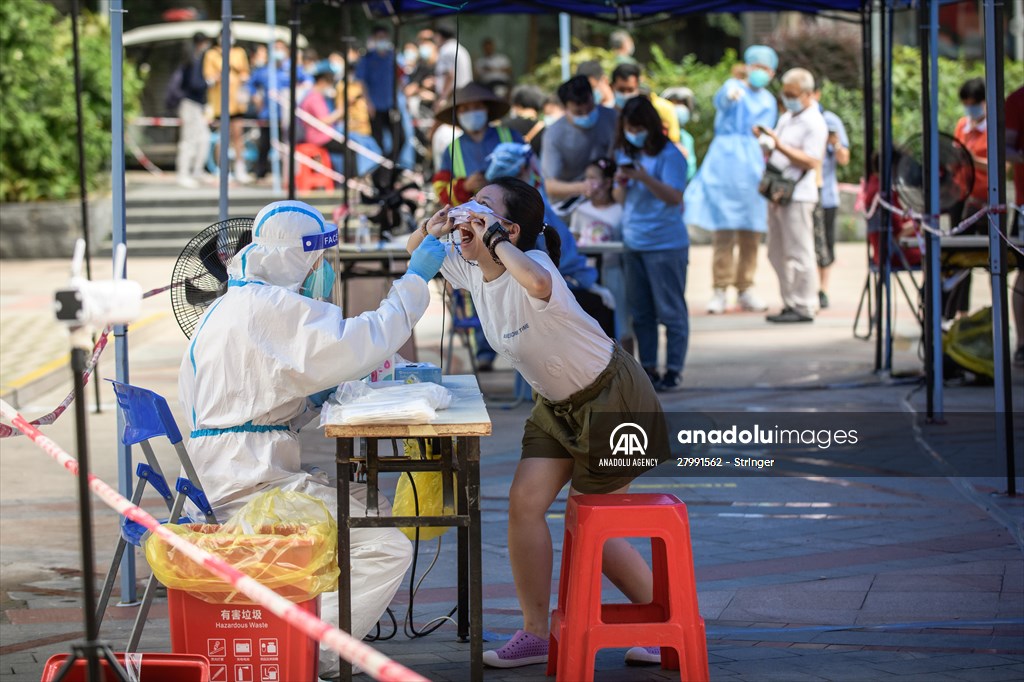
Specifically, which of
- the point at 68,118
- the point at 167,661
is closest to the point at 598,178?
the point at 167,661

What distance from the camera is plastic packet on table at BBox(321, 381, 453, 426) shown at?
13.0 feet

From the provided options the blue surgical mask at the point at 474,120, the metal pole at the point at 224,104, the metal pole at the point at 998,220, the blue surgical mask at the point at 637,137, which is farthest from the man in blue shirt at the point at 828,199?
the metal pole at the point at 224,104

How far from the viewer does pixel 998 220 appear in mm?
6430

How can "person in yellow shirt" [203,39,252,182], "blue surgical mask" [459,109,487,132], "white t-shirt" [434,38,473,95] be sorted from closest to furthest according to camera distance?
"blue surgical mask" [459,109,487,132]
"white t-shirt" [434,38,473,95]
"person in yellow shirt" [203,39,252,182]

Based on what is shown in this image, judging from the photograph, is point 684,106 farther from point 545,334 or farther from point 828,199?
point 545,334

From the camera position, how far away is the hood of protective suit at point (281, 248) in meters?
4.30

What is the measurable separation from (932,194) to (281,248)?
4.66m

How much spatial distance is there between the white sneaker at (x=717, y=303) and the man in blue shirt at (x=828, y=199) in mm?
922

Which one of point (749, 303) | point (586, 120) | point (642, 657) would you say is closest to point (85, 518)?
point (642, 657)

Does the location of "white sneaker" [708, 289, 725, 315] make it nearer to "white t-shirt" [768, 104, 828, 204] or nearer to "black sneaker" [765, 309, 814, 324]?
"black sneaker" [765, 309, 814, 324]

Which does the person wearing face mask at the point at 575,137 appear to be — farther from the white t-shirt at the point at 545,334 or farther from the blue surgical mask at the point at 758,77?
the white t-shirt at the point at 545,334

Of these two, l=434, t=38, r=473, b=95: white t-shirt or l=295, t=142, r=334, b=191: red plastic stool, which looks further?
l=295, t=142, r=334, b=191: red plastic stool

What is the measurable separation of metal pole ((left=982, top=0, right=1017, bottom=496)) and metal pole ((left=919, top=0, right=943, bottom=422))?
1.13 metres

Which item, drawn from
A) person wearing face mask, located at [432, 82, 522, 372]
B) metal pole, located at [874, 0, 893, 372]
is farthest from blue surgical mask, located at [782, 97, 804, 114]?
person wearing face mask, located at [432, 82, 522, 372]
